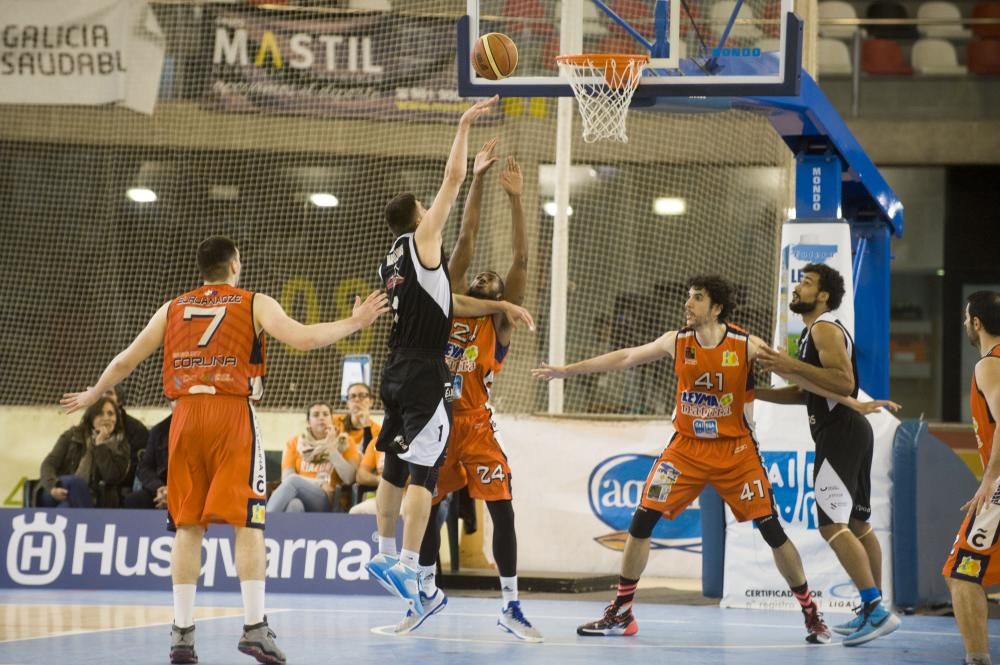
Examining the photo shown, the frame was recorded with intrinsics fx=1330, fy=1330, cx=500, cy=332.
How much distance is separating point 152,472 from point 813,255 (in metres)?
5.81

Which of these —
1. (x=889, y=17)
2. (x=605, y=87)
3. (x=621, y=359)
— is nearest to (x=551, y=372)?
(x=621, y=359)

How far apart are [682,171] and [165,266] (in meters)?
6.87

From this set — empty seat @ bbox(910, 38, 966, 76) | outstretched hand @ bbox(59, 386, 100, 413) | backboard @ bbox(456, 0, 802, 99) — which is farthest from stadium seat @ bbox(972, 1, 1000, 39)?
outstretched hand @ bbox(59, 386, 100, 413)

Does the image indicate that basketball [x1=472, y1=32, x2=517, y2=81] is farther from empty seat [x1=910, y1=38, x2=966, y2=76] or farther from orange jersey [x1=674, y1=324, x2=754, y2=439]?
empty seat [x1=910, y1=38, x2=966, y2=76]

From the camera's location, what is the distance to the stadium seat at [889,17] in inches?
798

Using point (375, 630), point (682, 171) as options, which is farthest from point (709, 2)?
point (375, 630)

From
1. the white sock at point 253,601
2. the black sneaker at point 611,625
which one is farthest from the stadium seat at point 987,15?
the white sock at point 253,601

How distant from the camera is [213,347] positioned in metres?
6.62

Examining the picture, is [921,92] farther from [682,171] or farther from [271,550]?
[271,550]

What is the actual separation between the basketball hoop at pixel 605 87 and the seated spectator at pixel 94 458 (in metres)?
5.55

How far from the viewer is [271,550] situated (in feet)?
35.7

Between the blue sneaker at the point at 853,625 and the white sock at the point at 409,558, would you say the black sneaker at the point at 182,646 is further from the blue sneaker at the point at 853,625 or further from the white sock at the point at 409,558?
the blue sneaker at the point at 853,625

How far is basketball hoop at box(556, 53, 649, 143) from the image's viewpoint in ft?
28.1

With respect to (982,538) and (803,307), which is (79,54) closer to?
(803,307)
